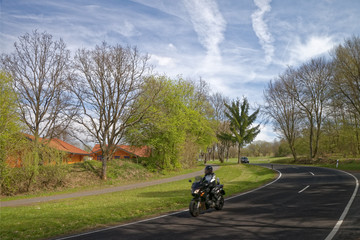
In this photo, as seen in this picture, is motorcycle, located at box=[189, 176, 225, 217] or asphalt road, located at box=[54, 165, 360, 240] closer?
asphalt road, located at box=[54, 165, 360, 240]

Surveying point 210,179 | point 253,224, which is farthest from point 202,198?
point 253,224

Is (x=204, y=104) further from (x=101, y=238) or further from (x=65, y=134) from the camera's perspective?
(x=101, y=238)

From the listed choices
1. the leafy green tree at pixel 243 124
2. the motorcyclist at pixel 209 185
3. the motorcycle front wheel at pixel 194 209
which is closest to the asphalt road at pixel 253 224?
the motorcycle front wheel at pixel 194 209

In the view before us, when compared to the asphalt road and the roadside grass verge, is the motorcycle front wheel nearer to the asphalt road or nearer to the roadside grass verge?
the asphalt road

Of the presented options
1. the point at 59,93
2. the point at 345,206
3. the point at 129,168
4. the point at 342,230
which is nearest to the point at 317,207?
the point at 345,206

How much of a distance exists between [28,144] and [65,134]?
5.95 m

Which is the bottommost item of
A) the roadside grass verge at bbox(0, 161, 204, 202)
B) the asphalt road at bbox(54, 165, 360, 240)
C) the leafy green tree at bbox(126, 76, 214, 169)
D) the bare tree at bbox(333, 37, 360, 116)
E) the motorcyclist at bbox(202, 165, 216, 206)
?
the roadside grass verge at bbox(0, 161, 204, 202)

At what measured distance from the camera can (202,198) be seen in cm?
900

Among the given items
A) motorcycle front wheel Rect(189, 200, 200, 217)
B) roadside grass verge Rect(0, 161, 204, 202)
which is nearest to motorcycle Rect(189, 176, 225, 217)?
motorcycle front wheel Rect(189, 200, 200, 217)

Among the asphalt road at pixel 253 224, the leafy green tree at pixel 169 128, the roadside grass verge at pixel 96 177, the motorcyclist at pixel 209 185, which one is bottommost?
the roadside grass verge at pixel 96 177

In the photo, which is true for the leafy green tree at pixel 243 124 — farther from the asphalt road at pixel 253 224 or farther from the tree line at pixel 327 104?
the asphalt road at pixel 253 224

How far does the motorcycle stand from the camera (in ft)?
27.9

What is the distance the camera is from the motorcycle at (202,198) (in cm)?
851

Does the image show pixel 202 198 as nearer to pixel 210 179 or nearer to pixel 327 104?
pixel 210 179
